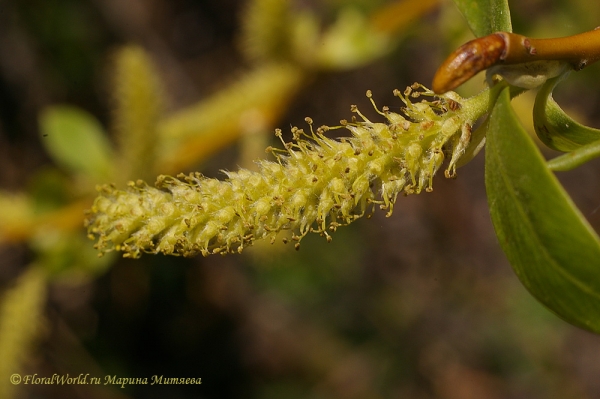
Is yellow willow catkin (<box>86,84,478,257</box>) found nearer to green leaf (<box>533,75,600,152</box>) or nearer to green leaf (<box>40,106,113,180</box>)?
green leaf (<box>533,75,600,152</box>)

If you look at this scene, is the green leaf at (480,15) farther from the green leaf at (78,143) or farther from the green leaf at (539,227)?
the green leaf at (78,143)

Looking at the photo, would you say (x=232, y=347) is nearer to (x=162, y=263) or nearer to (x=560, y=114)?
(x=162, y=263)

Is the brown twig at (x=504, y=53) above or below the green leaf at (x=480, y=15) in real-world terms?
below

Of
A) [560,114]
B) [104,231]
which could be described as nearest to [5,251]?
[104,231]

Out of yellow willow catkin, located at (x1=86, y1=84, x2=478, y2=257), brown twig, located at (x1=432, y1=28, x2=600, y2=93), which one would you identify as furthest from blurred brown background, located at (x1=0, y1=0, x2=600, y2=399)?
brown twig, located at (x1=432, y1=28, x2=600, y2=93)

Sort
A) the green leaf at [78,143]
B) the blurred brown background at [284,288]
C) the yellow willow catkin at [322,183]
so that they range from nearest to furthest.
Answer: the yellow willow catkin at [322,183] < the green leaf at [78,143] < the blurred brown background at [284,288]

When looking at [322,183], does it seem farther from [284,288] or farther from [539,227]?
[284,288]

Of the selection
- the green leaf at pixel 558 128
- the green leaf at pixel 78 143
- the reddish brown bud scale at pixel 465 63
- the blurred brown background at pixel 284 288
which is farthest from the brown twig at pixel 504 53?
the blurred brown background at pixel 284 288
